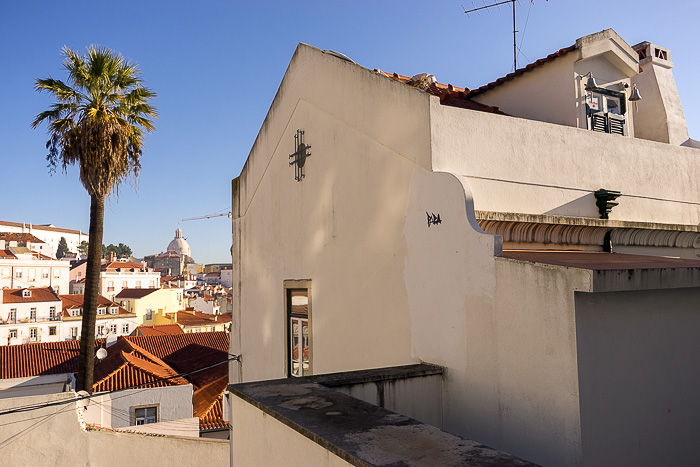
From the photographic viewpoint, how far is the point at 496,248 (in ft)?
15.6

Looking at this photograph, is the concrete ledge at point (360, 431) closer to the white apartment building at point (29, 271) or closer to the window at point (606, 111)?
the window at point (606, 111)

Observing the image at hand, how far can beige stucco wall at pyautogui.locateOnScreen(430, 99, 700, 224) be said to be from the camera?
6.25 metres

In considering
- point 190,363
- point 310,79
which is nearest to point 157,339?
point 190,363

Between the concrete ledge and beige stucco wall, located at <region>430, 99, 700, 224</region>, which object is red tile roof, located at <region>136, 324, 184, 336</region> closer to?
beige stucco wall, located at <region>430, 99, 700, 224</region>

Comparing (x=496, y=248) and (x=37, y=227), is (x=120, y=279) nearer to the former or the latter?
(x=37, y=227)

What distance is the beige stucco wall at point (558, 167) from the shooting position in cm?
625

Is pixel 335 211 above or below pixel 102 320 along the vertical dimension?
above

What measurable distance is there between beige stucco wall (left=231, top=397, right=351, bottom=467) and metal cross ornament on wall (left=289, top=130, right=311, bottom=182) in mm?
4797

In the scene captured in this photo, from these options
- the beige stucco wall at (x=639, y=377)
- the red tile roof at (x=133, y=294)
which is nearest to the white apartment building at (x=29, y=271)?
the red tile roof at (x=133, y=294)

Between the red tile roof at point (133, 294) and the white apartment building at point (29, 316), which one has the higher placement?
the red tile roof at point (133, 294)

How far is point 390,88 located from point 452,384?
3542 millimetres

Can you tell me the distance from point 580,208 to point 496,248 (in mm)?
3223

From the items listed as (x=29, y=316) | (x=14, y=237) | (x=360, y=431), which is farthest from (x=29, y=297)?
(x=360, y=431)

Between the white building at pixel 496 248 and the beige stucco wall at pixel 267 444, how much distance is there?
50mm
